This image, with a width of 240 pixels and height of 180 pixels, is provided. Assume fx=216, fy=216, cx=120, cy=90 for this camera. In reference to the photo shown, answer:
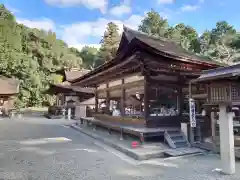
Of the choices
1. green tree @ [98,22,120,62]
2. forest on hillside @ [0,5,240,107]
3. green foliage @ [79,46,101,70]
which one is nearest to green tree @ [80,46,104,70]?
green foliage @ [79,46,101,70]

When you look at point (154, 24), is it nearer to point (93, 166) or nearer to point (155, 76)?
point (155, 76)

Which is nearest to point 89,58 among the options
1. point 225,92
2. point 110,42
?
point 110,42

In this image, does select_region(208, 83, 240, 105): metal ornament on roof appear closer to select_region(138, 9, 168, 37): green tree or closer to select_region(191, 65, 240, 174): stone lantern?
select_region(191, 65, 240, 174): stone lantern

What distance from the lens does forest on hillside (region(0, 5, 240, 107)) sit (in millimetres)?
28656

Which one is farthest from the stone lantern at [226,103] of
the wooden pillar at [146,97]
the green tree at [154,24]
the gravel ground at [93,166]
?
the green tree at [154,24]

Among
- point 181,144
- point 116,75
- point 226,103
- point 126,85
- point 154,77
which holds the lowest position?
point 181,144

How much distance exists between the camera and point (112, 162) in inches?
219

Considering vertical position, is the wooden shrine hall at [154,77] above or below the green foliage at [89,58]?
below

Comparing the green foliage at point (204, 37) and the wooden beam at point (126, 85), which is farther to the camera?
the green foliage at point (204, 37)

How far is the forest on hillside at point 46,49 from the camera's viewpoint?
2866cm

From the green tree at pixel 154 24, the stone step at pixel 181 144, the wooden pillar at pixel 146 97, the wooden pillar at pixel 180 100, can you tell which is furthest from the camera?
the green tree at pixel 154 24

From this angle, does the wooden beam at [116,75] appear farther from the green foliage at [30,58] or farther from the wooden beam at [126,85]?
the green foliage at [30,58]

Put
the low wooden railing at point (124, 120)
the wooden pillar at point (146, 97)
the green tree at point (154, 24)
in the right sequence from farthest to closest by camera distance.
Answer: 1. the green tree at point (154, 24)
2. the low wooden railing at point (124, 120)
3. the wooden pillar at point (146, 97)

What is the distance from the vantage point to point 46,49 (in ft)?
113
